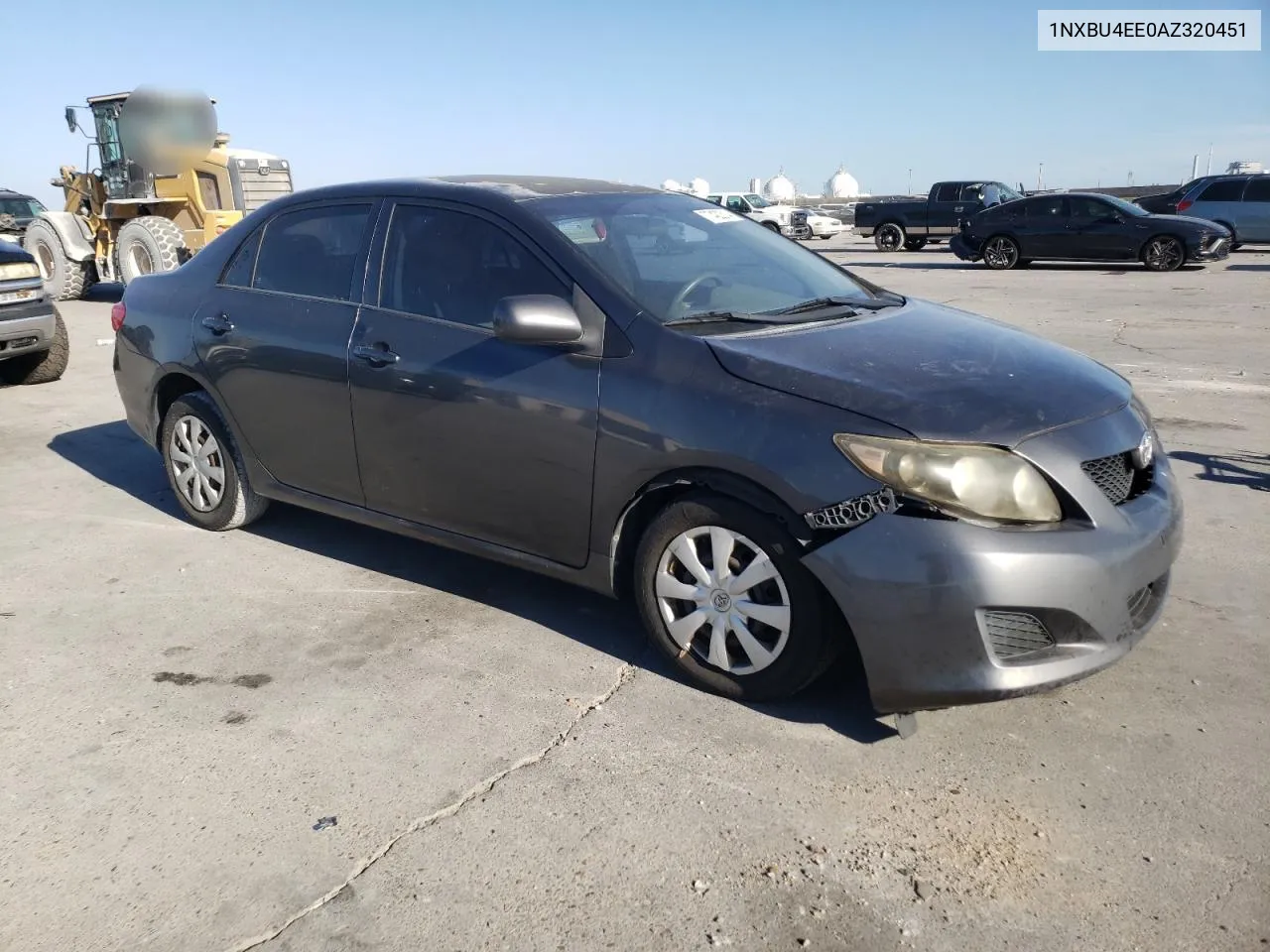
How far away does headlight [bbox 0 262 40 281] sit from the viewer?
8383 millimetres

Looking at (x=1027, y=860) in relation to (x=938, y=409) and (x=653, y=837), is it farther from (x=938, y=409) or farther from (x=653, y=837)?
(x=938, y=409)

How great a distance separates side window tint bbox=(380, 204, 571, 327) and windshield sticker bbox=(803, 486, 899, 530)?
124 cm

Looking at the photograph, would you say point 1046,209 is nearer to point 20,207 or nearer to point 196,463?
point 196,463

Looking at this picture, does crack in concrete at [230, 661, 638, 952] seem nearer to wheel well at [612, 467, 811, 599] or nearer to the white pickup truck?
wheel well at [612, 467, 811, 599]

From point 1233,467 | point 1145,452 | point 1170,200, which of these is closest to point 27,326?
point 1145,452

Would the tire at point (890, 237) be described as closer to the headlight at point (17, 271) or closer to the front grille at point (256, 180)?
the front grille at point (256, 180)

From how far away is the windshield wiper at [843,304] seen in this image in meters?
4.00

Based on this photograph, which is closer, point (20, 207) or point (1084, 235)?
point (1084, 235)

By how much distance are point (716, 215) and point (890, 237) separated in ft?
83.0

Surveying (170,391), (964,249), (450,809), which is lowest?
(450,809)

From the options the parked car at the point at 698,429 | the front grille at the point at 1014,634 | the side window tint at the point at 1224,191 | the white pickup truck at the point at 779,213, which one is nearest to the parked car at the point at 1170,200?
the side window tint at the point at 1224,191

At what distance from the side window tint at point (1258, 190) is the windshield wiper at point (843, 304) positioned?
2176 cm

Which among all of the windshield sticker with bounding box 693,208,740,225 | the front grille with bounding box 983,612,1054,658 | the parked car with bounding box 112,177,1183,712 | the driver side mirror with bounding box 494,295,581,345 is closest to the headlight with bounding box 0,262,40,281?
the parked car with bounding box 112,177,1183,712

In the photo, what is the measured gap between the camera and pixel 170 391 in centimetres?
530
